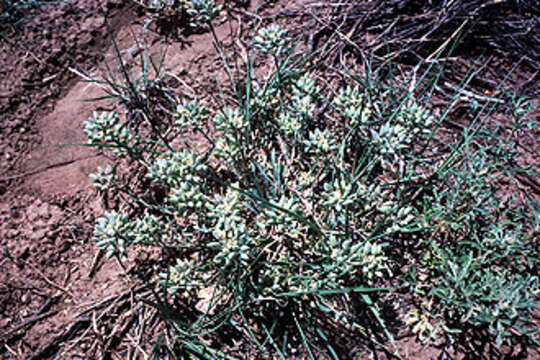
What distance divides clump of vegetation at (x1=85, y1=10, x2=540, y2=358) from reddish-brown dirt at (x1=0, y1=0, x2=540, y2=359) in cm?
32

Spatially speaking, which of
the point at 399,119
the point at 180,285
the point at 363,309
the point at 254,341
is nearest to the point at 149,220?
the point at 180,285

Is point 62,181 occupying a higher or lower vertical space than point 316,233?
higher

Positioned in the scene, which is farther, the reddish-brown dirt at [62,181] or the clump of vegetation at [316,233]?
the reddish-brown dirt at [62,181]

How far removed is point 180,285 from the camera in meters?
2.09

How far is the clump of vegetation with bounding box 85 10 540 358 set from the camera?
6.30ft

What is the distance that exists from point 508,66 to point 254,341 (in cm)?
250

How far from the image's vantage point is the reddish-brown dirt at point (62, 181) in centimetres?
225

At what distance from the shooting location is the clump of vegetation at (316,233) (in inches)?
75.6

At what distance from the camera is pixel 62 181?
2559 millimetres

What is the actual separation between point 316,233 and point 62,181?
5.56 feet

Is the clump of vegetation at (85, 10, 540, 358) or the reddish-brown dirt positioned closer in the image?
the clump of vegetation at (85, 10, 540, 358)

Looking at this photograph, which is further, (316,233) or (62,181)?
(62,181)

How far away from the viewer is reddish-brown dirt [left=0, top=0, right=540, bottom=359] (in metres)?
2.25

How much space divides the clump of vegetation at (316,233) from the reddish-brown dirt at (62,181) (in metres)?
0.32
